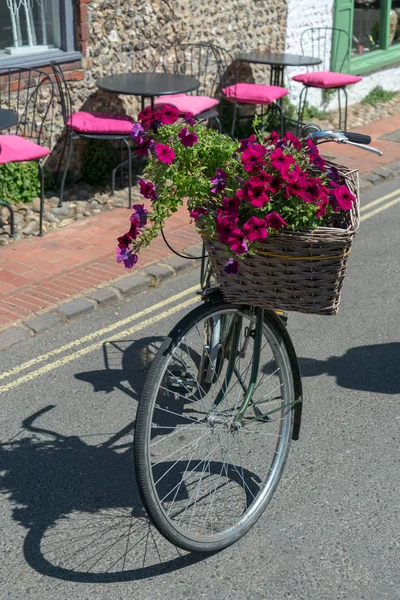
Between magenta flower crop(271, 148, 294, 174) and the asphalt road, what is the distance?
1.57 metres

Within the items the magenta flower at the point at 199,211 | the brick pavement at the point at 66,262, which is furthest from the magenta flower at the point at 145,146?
the brick pavement at the point at 66,262

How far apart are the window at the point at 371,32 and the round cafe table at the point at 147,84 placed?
4.75 m

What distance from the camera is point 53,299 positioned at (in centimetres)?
613

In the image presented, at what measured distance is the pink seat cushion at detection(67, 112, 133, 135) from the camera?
808 centimetres

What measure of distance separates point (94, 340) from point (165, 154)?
102 inches

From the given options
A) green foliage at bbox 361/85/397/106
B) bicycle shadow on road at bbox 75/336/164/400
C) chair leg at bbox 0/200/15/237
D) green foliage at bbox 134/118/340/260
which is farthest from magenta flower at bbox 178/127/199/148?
green foliage at bbox 361/85/397/106

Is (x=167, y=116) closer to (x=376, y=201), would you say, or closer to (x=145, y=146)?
(x=145, y=146)

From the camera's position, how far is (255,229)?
10.1 feet

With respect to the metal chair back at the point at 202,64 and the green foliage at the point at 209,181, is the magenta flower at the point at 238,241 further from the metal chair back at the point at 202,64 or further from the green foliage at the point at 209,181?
the metal chair back at the point at 202,64

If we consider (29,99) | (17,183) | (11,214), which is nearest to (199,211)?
(11,214)

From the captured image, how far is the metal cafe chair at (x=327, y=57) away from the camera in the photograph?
1088 centimetres

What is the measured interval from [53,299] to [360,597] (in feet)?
11.3

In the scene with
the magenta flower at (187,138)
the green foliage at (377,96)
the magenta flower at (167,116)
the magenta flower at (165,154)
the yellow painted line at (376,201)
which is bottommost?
the yellow painted line at (376,201)

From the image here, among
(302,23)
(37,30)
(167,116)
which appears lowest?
(302,23)
